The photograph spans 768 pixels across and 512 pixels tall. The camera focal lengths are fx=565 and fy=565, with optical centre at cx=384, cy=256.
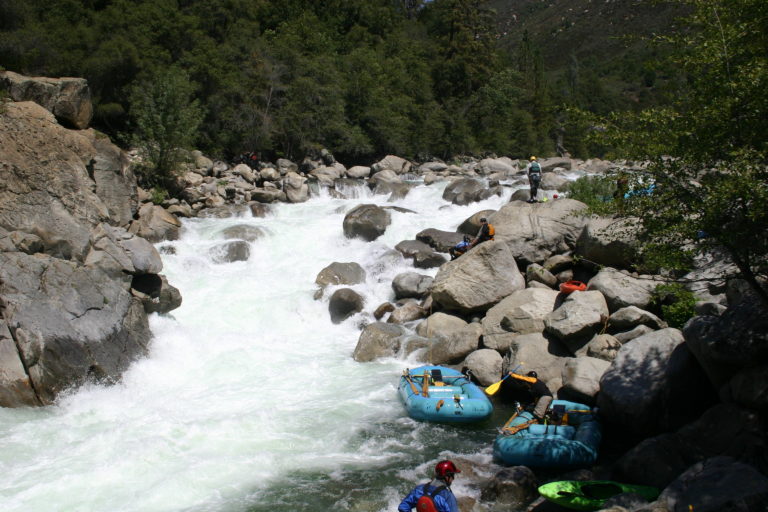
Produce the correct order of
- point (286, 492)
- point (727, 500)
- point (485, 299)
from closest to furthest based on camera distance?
point (727, 500), point (286, 492), point (485, 299)

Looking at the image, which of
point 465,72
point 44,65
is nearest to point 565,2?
point 465,72

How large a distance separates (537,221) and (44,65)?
21.0 meters

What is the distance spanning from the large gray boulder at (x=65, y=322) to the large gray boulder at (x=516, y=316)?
6763mm

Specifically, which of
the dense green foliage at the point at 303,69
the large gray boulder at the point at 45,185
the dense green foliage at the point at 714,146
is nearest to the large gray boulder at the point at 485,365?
the dense green foliage at the point at 714,146

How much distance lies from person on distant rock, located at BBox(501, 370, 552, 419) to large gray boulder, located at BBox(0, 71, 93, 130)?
13.9 m

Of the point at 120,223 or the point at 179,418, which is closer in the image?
the point at 179,418

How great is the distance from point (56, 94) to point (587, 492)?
16.2 m

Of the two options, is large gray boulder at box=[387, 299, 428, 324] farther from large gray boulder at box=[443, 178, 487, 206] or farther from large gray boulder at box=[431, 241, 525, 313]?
large gray boulder at box=[443, 178, 487, 206]

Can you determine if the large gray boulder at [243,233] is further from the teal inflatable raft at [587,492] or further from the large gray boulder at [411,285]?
the teal inflatable raft at [587,492]

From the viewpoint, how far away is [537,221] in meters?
13.4

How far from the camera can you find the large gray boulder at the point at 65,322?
901 centimetres

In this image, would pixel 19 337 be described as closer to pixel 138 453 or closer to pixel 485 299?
pixel 138 453

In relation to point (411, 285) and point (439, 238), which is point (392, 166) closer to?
point (439, 238)

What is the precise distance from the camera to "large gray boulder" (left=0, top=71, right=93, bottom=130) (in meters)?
15.0
